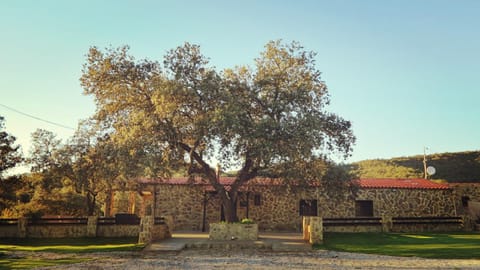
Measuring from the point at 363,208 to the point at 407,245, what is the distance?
10.4 m

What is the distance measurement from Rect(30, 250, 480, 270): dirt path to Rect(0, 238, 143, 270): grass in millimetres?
975

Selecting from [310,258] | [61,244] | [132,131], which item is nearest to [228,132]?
[132,131]

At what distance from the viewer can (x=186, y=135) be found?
1950cm

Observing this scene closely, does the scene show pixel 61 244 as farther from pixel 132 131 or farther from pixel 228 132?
pixel 228 132

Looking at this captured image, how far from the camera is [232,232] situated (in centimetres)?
1881

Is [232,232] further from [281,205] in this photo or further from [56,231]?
[56,231]

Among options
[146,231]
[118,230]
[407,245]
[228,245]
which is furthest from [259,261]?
[118,230]

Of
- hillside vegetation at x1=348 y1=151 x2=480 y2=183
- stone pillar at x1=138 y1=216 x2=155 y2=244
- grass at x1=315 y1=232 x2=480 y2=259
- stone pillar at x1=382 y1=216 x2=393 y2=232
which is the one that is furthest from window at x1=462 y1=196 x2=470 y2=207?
stone pillar at x1=138 y1=216 x2=155 y2=244

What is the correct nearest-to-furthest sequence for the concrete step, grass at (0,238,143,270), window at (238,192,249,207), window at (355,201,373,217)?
grass at (0,238,143,270), the concrete step, window at (238,192,249,207), window at (355,201,373,217)

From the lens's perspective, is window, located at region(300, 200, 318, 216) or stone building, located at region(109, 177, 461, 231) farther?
window, located at region(300, 200, 318, 216)

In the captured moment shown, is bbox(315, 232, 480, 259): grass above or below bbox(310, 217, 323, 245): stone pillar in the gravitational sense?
below

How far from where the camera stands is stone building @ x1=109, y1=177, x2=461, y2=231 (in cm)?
2580

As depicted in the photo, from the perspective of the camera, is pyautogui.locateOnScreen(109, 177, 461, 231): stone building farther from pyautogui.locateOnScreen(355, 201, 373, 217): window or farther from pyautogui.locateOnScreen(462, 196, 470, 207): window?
pyautogui.locateOnScreen(462, 196, 470, 207): window

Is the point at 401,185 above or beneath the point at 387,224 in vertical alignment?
above
